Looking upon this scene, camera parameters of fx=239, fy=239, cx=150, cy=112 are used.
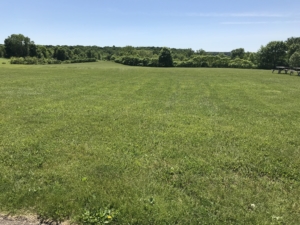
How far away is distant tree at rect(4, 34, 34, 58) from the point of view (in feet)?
305

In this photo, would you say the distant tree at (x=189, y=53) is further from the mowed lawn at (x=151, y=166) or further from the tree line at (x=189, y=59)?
the mowed lawn at (x=151, y=166)

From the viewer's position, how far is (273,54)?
2581 inches

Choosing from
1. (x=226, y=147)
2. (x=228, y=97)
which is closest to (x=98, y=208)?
(x=226, y=147)

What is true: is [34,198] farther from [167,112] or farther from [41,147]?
[167,112]

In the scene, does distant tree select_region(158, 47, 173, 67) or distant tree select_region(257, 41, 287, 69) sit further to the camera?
distant tree select_region(158, 47, 173, 67)

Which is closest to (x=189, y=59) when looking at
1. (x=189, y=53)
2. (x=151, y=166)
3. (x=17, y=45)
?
(x=189, y=53)

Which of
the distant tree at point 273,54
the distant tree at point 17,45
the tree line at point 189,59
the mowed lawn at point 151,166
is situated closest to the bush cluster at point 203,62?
the tree line at point 189,59

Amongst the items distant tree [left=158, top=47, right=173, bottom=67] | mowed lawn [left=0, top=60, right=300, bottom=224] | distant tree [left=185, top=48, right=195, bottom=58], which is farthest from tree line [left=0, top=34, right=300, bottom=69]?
mowed lawn [left=0, top=60, right=300, bottom=224]

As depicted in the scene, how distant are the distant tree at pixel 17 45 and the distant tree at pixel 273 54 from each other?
85471 mm

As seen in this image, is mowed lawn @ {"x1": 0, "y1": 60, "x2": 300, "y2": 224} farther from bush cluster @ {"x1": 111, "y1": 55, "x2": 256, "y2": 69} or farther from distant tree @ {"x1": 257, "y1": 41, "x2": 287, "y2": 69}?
distant tree @ {"x1": 257, "y1": 41, "x2": 287, "y2": 69}

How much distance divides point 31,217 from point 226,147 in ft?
15.0

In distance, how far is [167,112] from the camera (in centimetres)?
980

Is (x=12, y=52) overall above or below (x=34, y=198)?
above

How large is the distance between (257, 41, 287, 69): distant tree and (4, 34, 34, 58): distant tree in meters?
85.5
